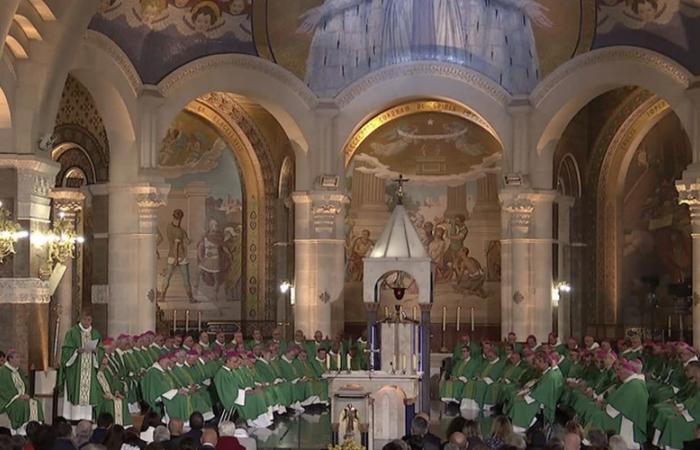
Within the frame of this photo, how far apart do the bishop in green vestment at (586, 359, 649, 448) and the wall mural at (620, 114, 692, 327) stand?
1183cm

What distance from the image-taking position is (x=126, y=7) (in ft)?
76.1

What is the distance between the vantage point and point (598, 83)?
82.9ft

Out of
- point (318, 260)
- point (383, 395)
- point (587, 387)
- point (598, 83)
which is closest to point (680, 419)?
point (587, 387)

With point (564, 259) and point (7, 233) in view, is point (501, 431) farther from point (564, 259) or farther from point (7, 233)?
point (564, 259)

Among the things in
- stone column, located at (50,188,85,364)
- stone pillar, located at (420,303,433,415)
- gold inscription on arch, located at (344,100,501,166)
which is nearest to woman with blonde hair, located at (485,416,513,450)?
stone pillar, located at (420,303,433,415)

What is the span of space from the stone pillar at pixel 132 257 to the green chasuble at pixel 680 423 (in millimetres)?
11313

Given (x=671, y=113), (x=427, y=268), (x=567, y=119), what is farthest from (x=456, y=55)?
(x=427, y=268)

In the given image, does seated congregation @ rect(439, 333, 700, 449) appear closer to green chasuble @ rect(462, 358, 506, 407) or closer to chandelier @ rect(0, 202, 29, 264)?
green chasuble @ rect(462, 358, 506, 407)

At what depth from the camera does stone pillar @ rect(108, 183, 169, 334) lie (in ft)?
78.8

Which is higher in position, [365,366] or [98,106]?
[98,106]

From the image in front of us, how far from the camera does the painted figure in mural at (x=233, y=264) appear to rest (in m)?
30.1

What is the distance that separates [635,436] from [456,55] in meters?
12.1

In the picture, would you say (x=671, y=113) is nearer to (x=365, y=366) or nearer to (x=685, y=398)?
(x=365, y=366)

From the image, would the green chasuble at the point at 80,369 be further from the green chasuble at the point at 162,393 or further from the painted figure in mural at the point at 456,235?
the painted figure in mural at the point at 456,235
